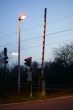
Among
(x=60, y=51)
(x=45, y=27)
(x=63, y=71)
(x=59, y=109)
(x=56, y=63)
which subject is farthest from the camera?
(x=60, y=51)

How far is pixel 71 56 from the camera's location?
278ft

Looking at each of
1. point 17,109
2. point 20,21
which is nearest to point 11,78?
point 20,21

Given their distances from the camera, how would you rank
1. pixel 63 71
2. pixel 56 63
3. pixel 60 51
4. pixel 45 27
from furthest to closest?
pixel 60 51
pixel 56 63
pixel 63 71
pixel 45 27

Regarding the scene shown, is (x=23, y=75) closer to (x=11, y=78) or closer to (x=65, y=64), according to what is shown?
(x=11, y=78)

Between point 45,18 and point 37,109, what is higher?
point 45,18

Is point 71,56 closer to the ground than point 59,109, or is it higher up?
higher up

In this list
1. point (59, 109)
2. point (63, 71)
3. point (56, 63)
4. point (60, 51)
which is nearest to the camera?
point (59, 109)

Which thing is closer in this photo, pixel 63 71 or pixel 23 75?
pixel 63 71

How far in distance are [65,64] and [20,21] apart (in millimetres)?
52222

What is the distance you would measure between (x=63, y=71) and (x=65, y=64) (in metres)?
7.94

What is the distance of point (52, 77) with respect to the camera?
243 ft

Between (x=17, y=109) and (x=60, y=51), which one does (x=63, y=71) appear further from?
(x=17, y=109)

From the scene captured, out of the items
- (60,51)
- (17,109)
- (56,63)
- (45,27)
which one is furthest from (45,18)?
(60,51)

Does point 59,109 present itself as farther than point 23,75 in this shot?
No
